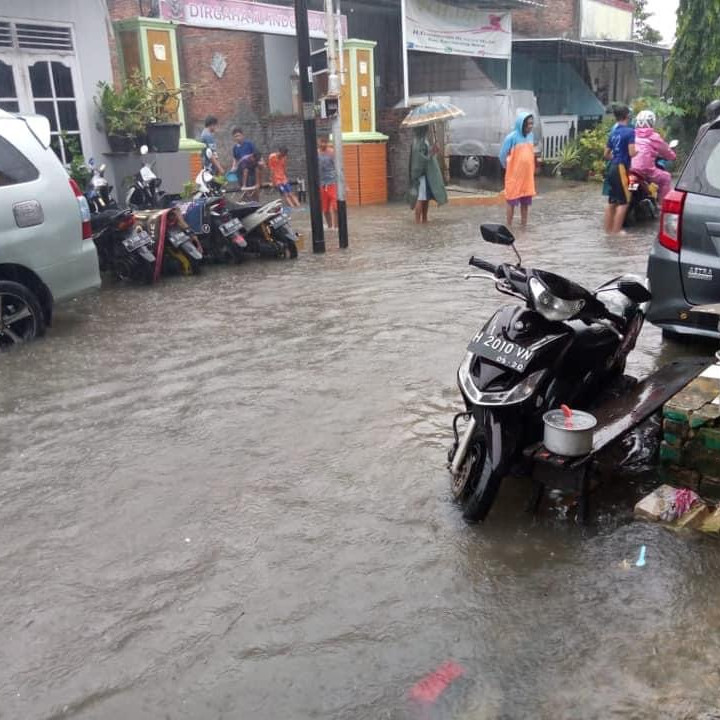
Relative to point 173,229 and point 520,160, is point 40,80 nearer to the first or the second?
point 173,229

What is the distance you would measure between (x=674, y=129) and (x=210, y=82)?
41.1 ft

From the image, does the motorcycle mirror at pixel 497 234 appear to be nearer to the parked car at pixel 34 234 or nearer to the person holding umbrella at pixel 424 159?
the parked car at pixel 34 234

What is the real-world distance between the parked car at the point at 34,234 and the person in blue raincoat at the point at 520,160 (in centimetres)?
697

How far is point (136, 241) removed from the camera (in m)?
8.65

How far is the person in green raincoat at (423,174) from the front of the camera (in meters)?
12.5

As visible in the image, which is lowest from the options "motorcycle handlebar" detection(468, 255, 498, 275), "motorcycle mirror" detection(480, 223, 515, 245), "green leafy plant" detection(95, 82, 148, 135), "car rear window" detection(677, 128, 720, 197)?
"motorcycle handlebar" detection(468, 255, 498, 275)

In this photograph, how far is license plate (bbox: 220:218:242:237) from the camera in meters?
9.73

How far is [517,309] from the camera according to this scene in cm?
361

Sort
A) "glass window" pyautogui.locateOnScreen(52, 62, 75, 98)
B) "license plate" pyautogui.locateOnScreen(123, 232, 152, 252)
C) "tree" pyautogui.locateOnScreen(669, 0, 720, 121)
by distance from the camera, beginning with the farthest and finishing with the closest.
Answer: "tree" pyautogui.locateOnScreen(669, 0, 720, 121), "glass window" pyautogui.locateOnScreen(52, 62, 75, 98), "license plate" pyautogui.locateOnScreen(123, 232, 152, 252)

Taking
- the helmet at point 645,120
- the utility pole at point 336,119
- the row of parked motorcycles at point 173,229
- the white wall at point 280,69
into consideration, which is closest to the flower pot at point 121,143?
the row of parked motorcycles at point 173,229

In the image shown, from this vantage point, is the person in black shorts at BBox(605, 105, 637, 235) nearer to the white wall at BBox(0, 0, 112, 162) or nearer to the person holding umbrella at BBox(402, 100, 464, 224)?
the person holding umbrella at BBox(402, 100, 464, 224)

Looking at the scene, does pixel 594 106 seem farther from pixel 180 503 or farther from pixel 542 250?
pixel 180 503

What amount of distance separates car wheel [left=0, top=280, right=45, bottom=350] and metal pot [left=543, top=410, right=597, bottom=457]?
15.1 feet

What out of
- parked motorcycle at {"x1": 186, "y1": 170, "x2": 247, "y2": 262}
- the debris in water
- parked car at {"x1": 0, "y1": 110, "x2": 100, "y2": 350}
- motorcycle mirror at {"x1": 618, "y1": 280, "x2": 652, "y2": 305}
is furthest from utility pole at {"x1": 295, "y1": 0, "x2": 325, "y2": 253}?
the debris in water
